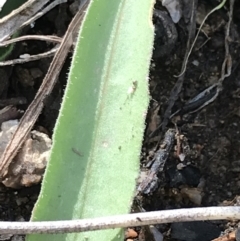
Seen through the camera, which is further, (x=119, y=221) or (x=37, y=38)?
(x=37, y=38)

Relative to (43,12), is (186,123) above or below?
below

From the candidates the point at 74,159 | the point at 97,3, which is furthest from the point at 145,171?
the point at 97,3

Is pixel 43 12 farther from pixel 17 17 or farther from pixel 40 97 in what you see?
pixel 40 97

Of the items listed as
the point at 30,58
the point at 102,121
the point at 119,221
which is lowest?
the point at 119,221

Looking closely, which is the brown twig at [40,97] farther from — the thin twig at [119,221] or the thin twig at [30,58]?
the thin twig at [119,221]

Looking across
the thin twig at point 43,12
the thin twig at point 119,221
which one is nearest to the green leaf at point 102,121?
the thin twig at point 119,221

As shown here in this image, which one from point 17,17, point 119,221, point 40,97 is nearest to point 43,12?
point 17,17

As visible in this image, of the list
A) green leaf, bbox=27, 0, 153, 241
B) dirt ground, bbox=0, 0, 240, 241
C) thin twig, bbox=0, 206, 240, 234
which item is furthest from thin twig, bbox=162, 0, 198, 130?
thin twig, bbox=0, 206, 240, 234
